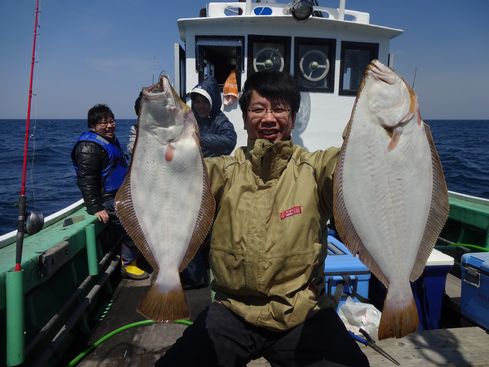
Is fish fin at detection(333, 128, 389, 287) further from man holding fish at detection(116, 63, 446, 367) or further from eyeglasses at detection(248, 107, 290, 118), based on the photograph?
eyeglasses at detection(248, 107, 290, 118)

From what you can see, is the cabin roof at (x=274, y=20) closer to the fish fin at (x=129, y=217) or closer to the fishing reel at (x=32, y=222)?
the fishing reel at (x=32, y=222)

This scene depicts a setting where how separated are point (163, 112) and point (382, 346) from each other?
2.61 meters

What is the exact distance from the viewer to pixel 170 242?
1860mm

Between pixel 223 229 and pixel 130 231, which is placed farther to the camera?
pixel 223 229

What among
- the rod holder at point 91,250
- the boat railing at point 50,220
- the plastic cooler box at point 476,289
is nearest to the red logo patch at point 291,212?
the plastic cooler box at point 476,289

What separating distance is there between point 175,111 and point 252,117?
57cm

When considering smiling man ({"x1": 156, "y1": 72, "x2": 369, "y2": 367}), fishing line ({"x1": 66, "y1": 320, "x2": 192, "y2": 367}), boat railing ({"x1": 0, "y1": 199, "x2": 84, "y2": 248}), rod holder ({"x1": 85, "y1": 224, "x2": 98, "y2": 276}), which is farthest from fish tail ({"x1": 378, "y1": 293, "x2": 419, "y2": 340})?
boat railing ({"x1": 0, "y1": 199, "x2": 84, "y2": 248})

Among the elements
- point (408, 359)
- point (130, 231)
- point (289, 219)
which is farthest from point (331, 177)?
point (408, 359)

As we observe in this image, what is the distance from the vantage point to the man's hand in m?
4.54

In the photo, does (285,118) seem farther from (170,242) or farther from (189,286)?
(189,286)

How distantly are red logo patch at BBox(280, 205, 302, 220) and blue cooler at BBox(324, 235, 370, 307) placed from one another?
5.63 ft

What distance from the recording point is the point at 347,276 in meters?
3.67

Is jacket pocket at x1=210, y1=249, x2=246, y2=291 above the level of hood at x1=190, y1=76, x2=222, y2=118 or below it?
below

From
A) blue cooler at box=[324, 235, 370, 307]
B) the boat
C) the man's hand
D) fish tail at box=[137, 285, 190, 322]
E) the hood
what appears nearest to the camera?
fish tail at box=[137, 285, 190, 322]
